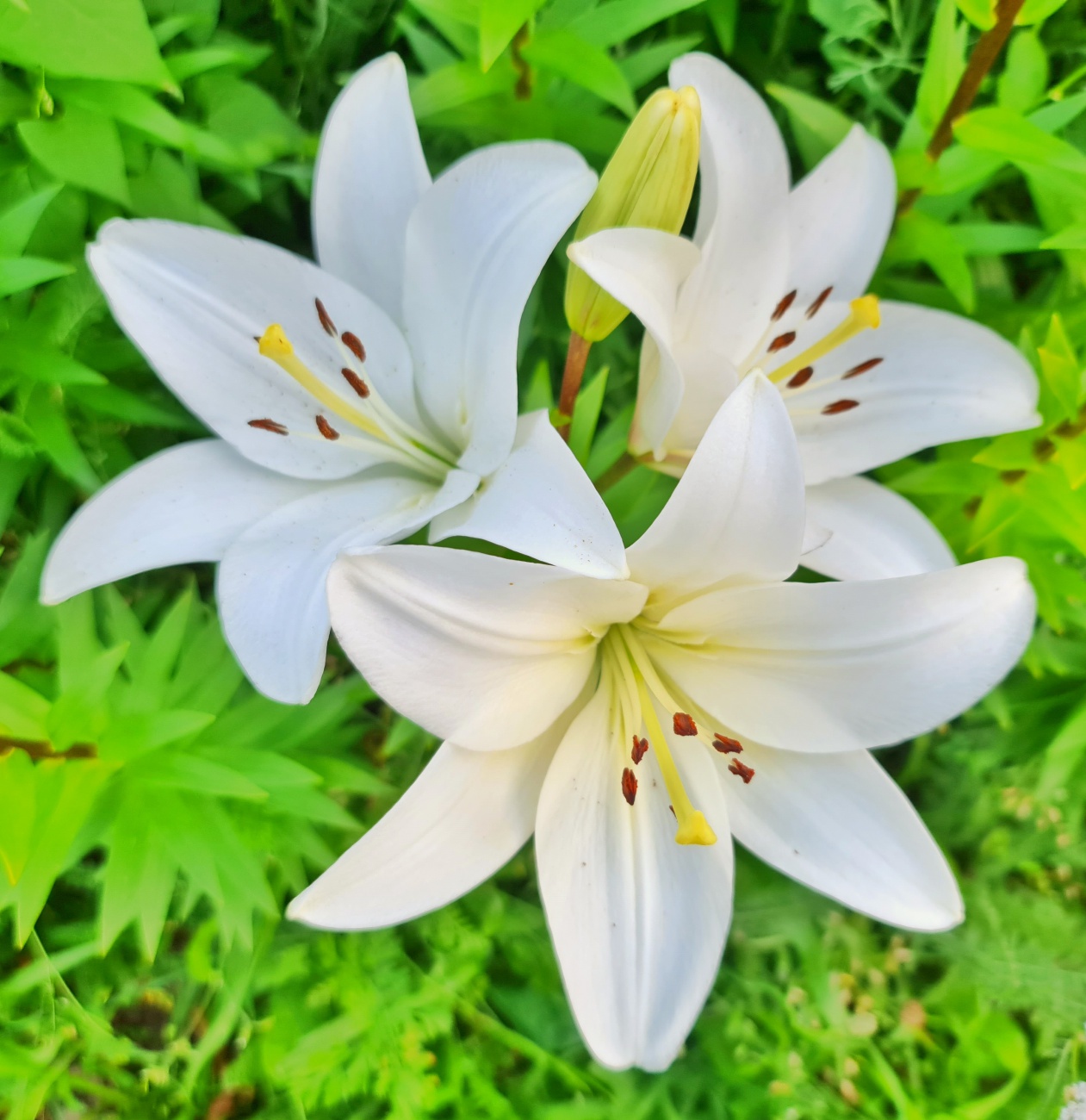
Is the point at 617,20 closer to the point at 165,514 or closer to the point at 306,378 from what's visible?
the point at 306,378

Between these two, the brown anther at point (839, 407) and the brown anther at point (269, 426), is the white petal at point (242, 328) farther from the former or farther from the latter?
the brown anther at point (839, 407)

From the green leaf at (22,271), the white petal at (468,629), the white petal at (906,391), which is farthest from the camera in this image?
the white petal at (906,391)

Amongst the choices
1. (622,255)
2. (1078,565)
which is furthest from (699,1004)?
(1078,565)

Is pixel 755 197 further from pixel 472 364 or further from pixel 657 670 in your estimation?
pixel 657 670

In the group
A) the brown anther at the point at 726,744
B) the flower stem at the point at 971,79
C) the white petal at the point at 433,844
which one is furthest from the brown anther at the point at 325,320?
the flower stem at the point at 971,79

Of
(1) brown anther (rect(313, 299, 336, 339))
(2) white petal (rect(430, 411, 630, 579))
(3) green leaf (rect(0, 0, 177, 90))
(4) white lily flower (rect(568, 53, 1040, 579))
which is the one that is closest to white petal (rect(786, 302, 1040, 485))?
(4) white lily flower (rect(568, 53, 1040, 579))

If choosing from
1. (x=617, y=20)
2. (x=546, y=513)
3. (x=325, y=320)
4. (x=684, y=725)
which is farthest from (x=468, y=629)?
(x=617, y=20)
